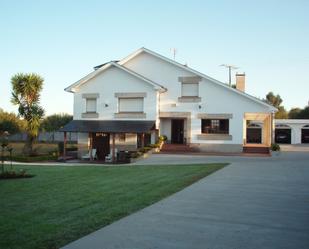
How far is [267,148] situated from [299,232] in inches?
916

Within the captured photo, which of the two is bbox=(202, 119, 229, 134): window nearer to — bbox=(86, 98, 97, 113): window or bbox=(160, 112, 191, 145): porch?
bbox=(160, 112, 191, 145): porch

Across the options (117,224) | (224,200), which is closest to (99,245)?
(117,224)

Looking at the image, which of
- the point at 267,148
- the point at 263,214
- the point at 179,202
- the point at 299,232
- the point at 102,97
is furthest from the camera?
the point at 102,97

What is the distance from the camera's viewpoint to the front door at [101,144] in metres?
32.2

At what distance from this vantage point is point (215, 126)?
30.3 m

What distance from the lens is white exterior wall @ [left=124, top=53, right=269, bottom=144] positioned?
95.9ft

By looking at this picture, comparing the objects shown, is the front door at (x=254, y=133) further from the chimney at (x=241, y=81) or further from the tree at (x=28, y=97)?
the tree at (x=28, y=97)

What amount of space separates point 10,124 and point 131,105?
34.5 metres

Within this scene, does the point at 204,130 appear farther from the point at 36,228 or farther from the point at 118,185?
the point at 36,228

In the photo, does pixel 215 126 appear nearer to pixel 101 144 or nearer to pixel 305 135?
pixel 101 144

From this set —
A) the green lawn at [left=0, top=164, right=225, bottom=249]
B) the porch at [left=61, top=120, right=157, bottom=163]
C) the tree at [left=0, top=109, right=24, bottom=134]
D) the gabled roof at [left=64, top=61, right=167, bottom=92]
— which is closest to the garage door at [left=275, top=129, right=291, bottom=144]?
the porch at [left=61, top=120, right=157, bottom=163]

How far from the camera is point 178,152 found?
29.5 meters

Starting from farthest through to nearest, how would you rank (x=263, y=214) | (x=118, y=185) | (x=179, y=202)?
(x=118, y=185) → (x=179, y=202) → (x=263, y=214)

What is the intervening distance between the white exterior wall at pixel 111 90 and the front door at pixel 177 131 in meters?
2.36
